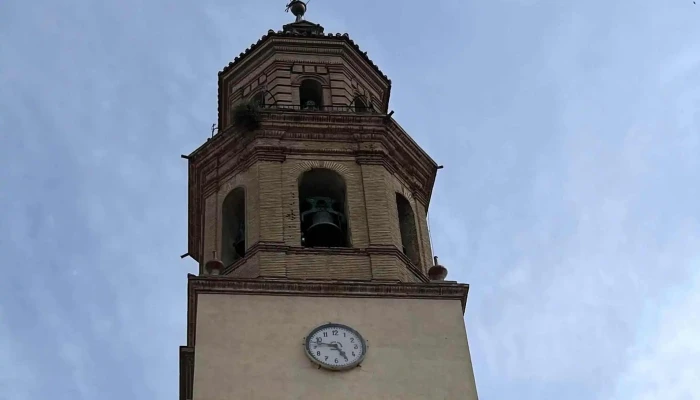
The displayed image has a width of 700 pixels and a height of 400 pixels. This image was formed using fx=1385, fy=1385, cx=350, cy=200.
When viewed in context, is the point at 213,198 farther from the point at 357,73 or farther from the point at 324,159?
the point at 357,73

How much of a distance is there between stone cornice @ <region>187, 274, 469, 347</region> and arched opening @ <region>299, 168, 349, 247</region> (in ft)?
5.76

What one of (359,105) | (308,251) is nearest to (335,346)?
(308,251)

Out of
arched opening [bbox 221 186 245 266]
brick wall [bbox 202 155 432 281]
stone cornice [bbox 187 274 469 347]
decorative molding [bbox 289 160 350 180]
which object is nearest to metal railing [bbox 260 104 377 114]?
brick wall [bbox 202 155 432 281]

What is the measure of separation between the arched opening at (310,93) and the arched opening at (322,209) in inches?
113

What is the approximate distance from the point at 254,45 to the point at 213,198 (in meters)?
4.72

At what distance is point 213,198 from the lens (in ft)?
82.9

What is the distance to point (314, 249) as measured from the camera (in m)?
22.9

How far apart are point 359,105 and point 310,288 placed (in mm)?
6567

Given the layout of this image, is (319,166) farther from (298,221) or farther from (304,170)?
(298,221)

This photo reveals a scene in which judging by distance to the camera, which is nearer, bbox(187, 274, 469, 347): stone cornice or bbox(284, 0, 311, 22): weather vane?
bbox(187, 274, 469, 347): stone cornice

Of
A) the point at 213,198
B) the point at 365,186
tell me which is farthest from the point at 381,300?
the point at 213,198

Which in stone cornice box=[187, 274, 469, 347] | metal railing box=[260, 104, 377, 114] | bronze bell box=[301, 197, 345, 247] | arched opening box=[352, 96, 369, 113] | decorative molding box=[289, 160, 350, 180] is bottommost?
stone cornice box=[187, 274, 469, 347]

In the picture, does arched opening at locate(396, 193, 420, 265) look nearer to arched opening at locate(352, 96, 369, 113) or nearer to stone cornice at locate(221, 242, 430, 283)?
stone cornice at locate(221, 242, 430, 283)

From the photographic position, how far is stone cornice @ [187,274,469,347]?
21875 mm
